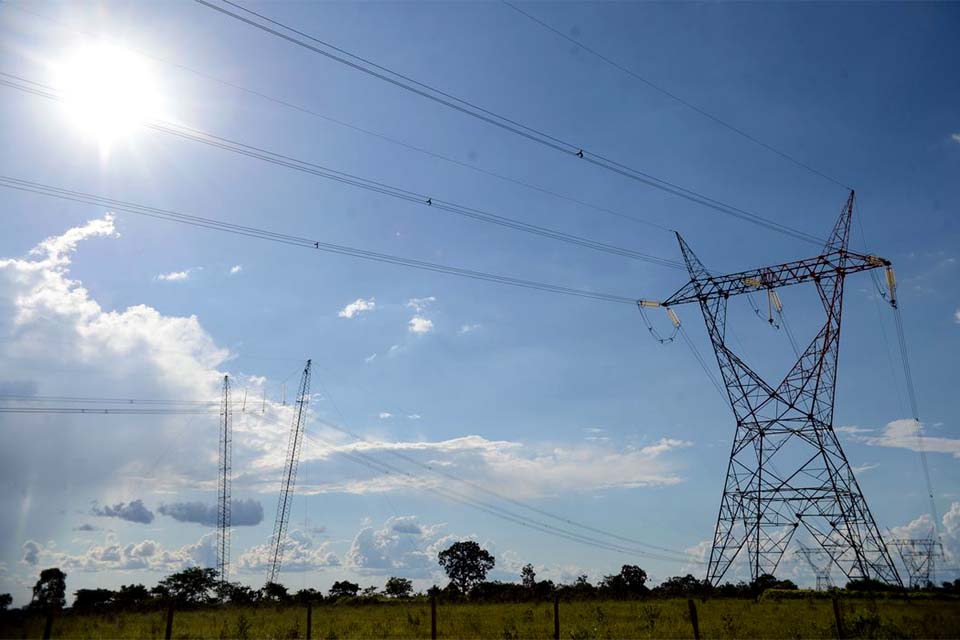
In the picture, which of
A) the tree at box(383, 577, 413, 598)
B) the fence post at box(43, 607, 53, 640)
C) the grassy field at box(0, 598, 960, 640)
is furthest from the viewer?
the tree at box(383, 577, 413, 598)

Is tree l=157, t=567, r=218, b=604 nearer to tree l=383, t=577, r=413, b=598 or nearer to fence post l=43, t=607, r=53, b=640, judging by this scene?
tree l=383, t=577, r=413, b=598

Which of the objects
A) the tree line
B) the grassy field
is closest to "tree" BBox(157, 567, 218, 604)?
the tree line

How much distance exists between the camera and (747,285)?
64.4 m

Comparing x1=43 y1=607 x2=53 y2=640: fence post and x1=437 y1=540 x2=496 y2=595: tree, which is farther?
x1=437 y1=540 x2=496 y2=595: tree

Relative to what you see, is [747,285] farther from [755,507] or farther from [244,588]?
[244,588]

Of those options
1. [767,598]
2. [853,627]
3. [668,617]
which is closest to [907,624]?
[853,627]

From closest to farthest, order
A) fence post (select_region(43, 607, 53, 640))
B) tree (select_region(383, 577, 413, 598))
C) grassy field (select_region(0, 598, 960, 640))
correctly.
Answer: fence post (select_region(43, 607, 53, 640)) < grassy field (select_region(0, 598, 960, 640)) < tree (select_region(383, 577, 413, 598))

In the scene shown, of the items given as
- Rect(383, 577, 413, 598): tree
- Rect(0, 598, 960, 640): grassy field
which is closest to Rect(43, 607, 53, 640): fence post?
Rect(0, 598, 960, 640): grassy field

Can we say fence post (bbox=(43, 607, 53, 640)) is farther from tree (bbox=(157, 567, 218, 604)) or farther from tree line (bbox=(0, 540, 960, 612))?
tree (bbox=(157, 567, 218, 604))

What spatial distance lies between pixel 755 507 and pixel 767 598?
305 inches

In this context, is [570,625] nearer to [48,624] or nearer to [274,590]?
[48,624]

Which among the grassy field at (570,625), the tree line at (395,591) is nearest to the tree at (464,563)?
the tree line at (395,591)

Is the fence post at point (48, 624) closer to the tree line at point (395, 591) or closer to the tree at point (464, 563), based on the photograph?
the tree line at point (395, 591)

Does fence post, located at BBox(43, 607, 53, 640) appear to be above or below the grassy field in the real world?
above
